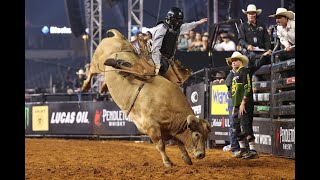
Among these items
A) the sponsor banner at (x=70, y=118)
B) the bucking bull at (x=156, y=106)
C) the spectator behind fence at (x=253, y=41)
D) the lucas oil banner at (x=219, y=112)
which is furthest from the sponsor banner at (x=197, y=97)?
the sponsor banner at (x=70, y=118)

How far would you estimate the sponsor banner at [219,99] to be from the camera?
11.3 metres

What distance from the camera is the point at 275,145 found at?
938 cm

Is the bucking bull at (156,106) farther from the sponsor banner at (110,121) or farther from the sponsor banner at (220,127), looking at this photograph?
the sponsor banner at (110,121)

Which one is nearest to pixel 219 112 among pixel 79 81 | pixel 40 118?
pixel 40 118

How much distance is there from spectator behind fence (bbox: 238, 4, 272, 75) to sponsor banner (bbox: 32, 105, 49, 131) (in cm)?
929

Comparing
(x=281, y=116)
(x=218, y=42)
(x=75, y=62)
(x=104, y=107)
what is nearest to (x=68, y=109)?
(x=104, y=107)

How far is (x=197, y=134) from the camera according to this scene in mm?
7578

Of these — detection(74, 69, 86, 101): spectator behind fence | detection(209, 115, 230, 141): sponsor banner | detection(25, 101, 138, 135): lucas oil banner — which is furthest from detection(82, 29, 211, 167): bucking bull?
detection(74, 69, 86, 101): spectator behind fence

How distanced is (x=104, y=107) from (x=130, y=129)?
1.12 meters

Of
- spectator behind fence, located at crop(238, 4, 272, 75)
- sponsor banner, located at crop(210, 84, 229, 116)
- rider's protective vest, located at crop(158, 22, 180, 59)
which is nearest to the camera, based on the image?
rider's protective vest, located at crop(158, 22, 180, 59)

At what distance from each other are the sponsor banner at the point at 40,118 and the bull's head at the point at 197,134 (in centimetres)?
1072

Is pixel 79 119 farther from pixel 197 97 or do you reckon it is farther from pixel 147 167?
pixel 147 167

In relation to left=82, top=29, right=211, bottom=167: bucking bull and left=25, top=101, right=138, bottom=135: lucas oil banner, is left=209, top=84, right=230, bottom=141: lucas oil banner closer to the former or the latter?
left=82, top=29, right=211, bottom=167: bucking bull

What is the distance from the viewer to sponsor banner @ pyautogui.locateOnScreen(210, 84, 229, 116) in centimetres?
1127
